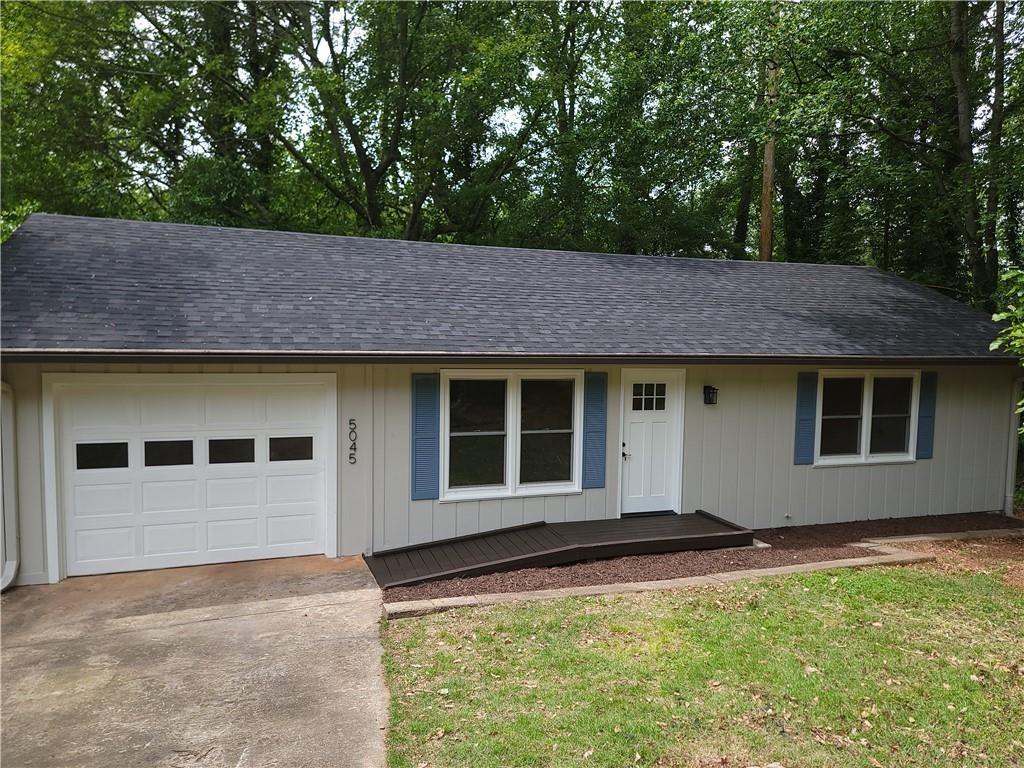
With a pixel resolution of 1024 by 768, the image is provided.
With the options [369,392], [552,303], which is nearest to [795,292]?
[552,303]

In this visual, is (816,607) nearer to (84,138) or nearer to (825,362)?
(825,362)

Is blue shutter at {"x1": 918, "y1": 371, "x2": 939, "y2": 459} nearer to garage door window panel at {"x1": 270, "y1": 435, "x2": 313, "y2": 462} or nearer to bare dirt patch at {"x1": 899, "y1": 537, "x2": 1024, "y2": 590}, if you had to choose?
bare dirt patch at {"x1": 899, "y1": 537, "x2": 1024, "y2": 590}

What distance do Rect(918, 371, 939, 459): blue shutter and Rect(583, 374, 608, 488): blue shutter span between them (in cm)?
487

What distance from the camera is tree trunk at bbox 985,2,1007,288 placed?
1346 centimetres

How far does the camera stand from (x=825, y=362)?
8.51 m

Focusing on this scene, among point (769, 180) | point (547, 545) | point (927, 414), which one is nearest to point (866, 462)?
point (927, 414)

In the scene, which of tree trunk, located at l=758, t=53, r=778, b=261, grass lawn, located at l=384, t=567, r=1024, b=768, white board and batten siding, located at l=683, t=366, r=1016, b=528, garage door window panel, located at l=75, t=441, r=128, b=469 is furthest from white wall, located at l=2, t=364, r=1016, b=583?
tree trunk, located at l=758, t=53, r=778, b=261

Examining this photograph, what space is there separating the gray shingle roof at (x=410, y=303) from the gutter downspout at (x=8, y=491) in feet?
2.20

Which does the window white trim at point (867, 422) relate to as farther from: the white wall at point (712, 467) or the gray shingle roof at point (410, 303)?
the gray shingle roof at point (410, 303)

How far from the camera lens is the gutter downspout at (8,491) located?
6.00 meters

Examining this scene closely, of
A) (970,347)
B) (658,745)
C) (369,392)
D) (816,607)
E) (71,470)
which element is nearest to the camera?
Result: (658,745)

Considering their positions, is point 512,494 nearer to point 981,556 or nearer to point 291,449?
point 291,449

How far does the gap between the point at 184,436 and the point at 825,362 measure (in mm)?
7684

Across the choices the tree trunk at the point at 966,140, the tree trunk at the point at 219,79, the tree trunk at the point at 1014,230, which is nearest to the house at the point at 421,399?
the tree trunk at the point at 966,140
